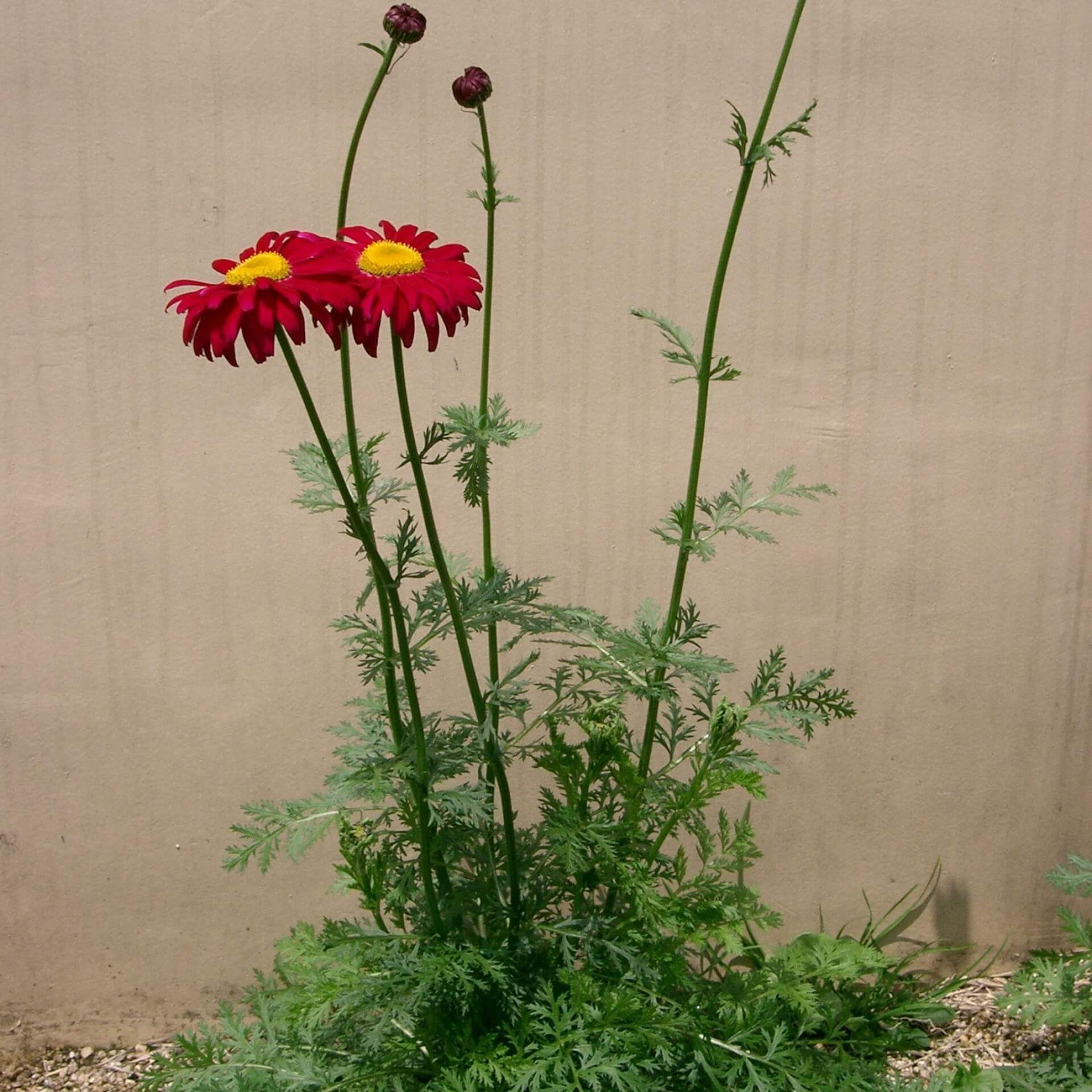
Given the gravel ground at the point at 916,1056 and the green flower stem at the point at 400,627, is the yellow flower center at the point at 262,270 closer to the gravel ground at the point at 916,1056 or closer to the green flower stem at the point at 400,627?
the green flower stem at the point at 400,627

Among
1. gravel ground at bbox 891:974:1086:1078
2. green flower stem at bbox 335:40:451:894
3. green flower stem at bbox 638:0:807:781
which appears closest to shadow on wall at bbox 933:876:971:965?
gravel ground at bbox 891:974:1086:1078

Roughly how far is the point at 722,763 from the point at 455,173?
0.98m

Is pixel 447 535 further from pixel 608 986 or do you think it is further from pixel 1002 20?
pixel 1002 20

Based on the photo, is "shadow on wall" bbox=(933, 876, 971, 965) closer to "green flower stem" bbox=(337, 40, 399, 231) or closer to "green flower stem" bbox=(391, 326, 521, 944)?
"green flower stem" bbox=(391, 326, 521, 944)

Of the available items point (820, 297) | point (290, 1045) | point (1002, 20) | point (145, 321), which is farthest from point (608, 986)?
point (1002, 20)

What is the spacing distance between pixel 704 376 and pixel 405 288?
1.47ft

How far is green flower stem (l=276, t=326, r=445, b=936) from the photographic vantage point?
0.98m

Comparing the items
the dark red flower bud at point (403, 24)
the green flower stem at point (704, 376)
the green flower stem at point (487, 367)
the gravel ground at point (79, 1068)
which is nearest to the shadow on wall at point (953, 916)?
the green flower stem at point (704, 376)

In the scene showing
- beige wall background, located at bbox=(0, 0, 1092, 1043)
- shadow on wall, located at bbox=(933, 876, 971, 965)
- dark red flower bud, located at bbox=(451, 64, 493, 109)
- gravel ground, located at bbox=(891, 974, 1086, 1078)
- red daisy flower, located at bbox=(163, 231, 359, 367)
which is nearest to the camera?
red daisy flower, located at bbox=(163, 231, 359, 367)

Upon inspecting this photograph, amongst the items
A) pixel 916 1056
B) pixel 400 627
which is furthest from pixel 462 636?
pixel 916 1056

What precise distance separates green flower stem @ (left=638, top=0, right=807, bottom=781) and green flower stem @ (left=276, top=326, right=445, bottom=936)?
31 centimetres

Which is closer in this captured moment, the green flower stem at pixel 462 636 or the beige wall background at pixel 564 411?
the green flower stem at pixel 462 636

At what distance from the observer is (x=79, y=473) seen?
1731mm

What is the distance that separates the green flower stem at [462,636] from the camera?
3.37 ft
